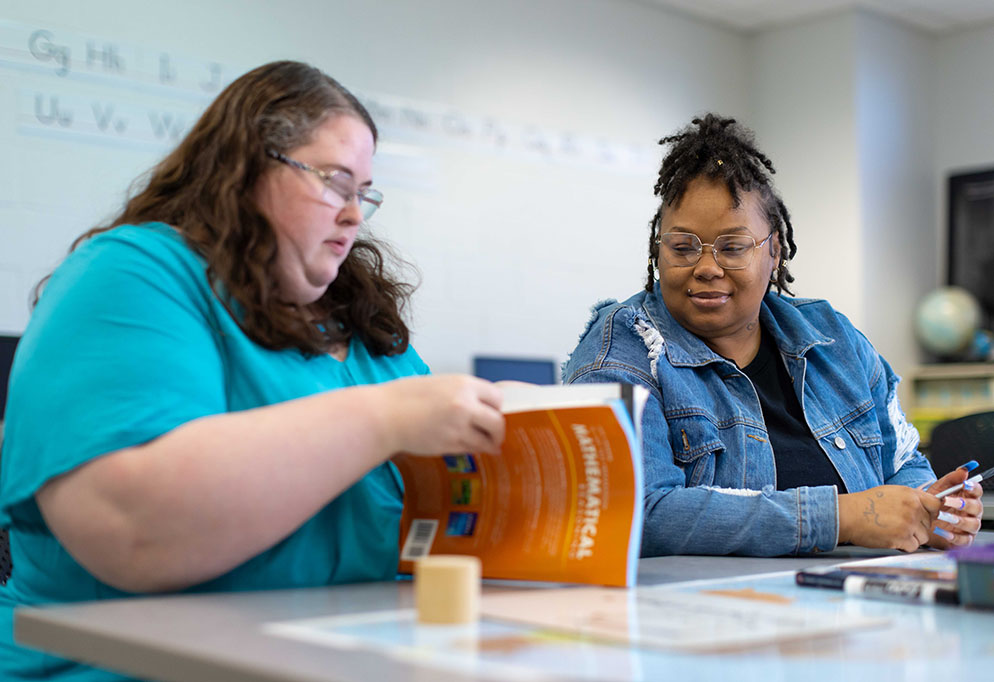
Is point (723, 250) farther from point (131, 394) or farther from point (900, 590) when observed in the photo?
point (131, 394)

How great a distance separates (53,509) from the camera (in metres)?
0.91

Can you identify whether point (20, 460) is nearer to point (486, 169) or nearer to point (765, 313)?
point (765, 313)

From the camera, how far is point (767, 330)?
187 cm

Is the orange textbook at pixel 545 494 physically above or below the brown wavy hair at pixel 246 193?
below

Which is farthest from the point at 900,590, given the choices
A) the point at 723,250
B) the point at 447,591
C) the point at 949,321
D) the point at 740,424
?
the point at 949,321

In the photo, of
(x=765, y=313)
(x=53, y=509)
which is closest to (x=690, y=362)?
(x=765, y=313)

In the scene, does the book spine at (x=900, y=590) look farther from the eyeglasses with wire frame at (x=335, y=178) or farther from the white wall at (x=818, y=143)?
the white wall at (x=818, y=143)

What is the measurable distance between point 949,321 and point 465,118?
7.79 feet

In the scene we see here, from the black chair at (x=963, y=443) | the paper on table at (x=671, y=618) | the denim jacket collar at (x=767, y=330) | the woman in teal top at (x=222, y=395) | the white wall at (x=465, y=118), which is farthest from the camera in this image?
the white wall at (x=465, y=118)

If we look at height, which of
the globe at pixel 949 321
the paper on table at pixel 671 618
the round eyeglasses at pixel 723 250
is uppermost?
the round eyeglasses at pixel 723 250

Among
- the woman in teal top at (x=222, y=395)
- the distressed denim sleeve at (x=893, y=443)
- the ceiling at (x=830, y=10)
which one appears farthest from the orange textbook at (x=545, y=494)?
the ceiling at (x=830, y=10)

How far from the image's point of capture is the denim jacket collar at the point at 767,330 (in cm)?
169

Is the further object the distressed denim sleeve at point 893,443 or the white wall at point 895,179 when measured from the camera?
the white wall at point 895,179

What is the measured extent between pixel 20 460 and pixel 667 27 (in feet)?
14.6
